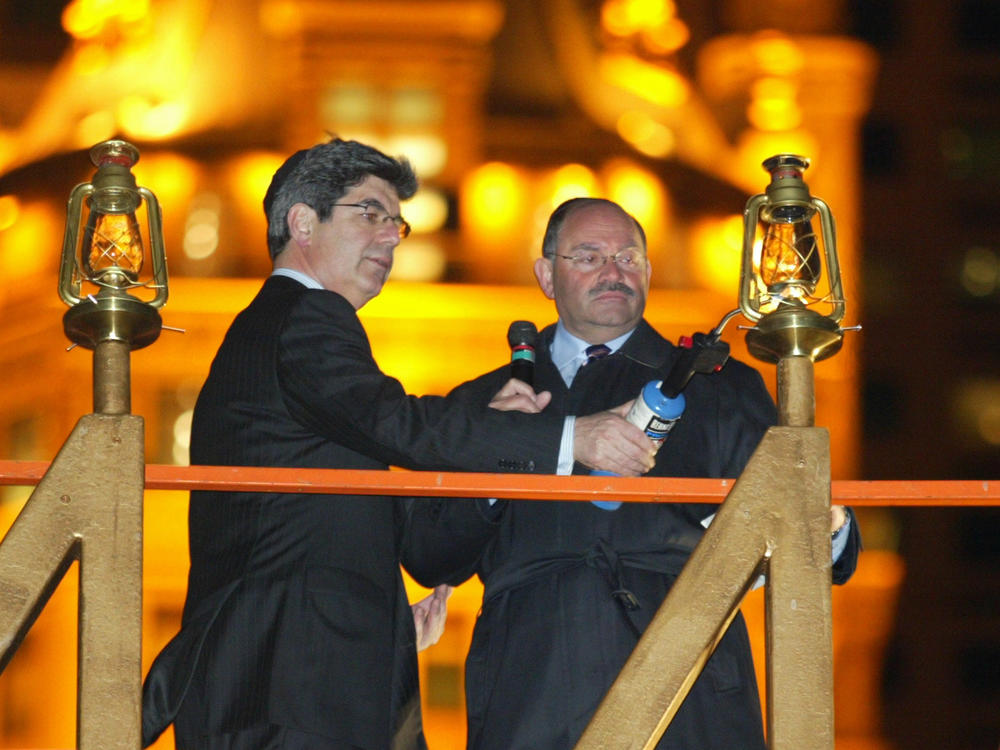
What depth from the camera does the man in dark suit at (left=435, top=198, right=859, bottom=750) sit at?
3912mm

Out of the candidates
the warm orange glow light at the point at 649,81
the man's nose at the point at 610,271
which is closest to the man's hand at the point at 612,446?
the man's nose at the point at 610,271

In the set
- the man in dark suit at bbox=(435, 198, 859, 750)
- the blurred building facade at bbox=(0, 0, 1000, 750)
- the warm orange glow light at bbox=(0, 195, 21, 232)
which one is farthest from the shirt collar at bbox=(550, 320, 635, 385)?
the warm orange glow light at bbox=(0, 195, 21, 232)

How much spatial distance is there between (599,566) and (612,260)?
2.65ft

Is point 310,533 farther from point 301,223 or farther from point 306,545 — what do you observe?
point 301,223

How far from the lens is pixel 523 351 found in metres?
4.14

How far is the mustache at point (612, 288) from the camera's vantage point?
14.9 feet

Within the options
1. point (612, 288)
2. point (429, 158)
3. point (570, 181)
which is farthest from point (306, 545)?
point (429, 158)

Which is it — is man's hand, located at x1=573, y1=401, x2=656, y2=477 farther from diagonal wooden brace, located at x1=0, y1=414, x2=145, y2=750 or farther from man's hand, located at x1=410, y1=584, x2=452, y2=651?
diagonal wooden brace, located at x1=0, y1=414, x2=145, y2=750

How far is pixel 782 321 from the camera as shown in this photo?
309 cm

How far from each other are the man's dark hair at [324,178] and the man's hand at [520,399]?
1.95ft

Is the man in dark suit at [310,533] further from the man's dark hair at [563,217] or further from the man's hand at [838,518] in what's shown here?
the man's dark hair at [563,217]

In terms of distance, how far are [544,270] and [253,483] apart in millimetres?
1682

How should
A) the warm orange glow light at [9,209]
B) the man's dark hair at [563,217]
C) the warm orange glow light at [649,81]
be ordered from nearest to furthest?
1. the man's dark hair at [563,217]
2. the warm orange glow light at [9,209]
3. the warm orange glow light at [649,81]

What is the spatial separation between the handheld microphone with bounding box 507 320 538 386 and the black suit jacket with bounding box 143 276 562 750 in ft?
1.10
